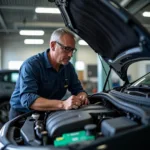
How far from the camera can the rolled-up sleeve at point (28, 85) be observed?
192 centimetres

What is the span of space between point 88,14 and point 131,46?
0.39 metres

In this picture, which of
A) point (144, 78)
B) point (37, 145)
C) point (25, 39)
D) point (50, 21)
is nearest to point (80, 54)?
point (25, 39)

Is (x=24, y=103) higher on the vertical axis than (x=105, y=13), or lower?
lower

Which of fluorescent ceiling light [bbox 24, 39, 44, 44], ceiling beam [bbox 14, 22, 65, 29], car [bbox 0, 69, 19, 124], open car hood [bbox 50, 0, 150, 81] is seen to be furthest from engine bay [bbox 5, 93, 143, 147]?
fluorescent ceiling light [bbox 24, 39, 44, 44]

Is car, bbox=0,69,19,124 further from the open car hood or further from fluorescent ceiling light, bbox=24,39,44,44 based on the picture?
fluorescent ceiling light, bbox=24,39,44,44

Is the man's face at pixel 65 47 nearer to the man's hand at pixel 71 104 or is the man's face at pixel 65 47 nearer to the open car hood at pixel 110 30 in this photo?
the open car hood at pixel 110 30

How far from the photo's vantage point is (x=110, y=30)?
1.72 m

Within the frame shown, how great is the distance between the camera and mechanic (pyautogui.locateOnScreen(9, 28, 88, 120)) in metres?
1.88

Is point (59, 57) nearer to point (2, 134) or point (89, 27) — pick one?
point (89, 27)

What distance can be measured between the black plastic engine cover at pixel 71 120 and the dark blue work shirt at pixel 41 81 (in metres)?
0.44

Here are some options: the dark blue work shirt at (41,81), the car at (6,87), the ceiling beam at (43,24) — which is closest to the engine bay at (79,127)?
the dark blue work shirt at (41,81)

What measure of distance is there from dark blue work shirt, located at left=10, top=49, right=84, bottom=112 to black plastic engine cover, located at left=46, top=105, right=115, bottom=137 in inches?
17.2

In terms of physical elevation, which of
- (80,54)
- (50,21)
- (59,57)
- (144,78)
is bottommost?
(144,78)

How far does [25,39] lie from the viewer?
1359cm
